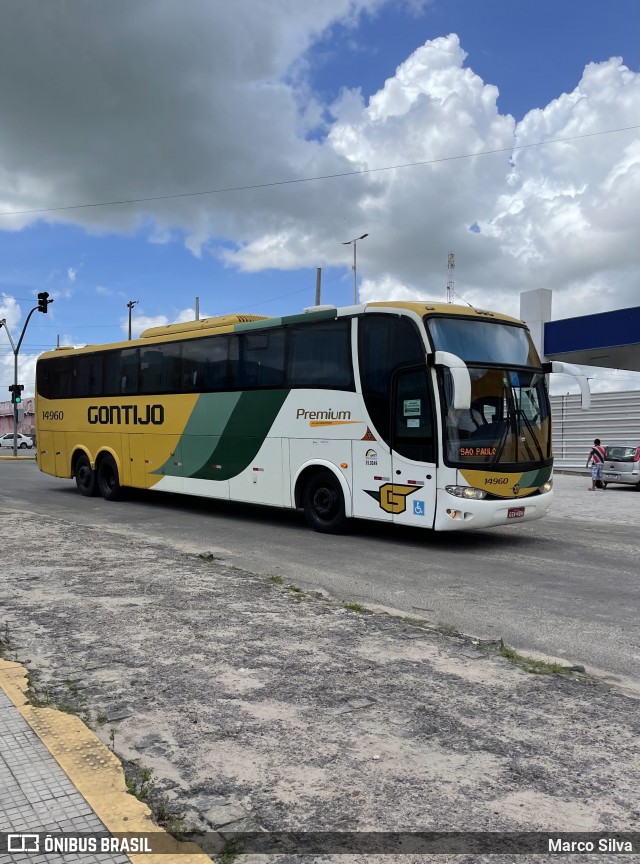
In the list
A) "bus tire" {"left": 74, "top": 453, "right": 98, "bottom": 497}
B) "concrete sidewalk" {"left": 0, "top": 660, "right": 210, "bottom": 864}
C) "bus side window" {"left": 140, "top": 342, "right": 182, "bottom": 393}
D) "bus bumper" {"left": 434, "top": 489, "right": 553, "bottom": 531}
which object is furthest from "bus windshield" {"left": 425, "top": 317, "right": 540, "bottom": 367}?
"bus tire" {"left": 74, "top": 453, "right": 98, "bottom": 497}

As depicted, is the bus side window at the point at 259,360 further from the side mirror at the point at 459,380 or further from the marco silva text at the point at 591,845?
the marco silva text at the point at 591,845

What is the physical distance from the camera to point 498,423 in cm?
986

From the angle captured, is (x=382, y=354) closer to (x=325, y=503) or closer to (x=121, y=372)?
(x=325, y=503)

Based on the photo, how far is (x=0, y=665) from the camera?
4.41 metres

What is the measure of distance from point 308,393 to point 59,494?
29.2 ft

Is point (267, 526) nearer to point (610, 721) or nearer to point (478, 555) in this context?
point (478, 555)

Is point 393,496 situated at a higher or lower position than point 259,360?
lower

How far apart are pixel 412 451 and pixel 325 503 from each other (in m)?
2.14

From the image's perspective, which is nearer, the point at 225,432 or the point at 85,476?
the point at 225,432

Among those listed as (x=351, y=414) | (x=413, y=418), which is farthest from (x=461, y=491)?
(x=351, y=414)

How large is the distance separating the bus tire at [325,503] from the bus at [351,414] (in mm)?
24

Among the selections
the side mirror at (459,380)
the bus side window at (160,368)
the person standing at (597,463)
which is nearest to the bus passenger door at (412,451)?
the side mirror at (459,380)

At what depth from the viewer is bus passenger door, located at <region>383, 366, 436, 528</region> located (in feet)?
31.9

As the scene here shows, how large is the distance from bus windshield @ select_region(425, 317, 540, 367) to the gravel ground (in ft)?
15.5
